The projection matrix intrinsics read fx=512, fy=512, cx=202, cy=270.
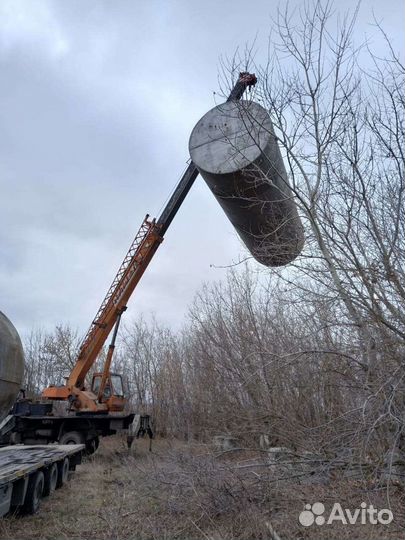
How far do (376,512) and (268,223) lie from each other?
323 centimetres

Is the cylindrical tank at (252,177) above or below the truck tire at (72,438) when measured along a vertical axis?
above

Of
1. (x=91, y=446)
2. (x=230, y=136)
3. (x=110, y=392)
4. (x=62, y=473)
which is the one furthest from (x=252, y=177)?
(x=91, y=446)

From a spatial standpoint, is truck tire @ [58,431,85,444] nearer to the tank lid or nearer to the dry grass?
the dry grass

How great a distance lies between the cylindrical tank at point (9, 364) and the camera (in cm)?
577

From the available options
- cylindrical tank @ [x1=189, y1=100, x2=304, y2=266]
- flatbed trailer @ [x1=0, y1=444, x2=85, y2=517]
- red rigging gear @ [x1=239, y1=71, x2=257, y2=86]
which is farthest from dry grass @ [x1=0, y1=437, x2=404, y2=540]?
red rigging gear @ [x1=239, y1=71, x2=257, y2=86]

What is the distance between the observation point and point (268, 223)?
603 cm

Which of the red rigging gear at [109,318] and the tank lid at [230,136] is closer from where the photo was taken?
the tank lid at [230,136]

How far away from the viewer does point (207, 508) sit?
5.72 meters

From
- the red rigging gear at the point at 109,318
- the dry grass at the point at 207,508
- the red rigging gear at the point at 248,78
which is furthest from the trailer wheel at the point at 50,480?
the red rigging gear at the point at 248,78

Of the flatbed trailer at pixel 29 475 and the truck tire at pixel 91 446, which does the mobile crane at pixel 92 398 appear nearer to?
the truck tire at pixel 91 446

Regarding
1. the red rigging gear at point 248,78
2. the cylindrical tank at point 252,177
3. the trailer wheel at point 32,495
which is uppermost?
the red rigging gear at point 248,78

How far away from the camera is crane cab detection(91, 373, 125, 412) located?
15124 mm

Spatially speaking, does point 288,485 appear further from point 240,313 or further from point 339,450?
point 240,313

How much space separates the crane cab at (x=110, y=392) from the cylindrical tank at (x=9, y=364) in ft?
29.8
